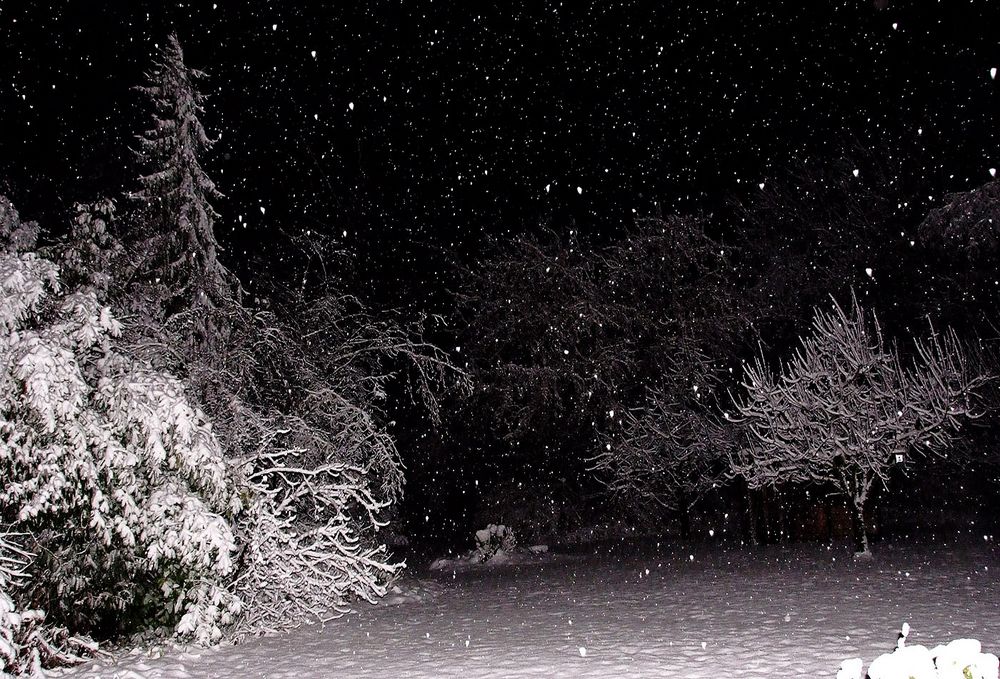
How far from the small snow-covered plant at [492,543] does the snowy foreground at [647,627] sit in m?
5.21

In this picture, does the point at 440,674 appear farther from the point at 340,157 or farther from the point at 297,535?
the point at 340,157

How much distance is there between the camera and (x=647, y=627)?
388 inches

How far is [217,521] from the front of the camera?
891 centimetres

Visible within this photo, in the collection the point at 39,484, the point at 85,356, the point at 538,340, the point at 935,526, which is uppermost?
the point at 538,340

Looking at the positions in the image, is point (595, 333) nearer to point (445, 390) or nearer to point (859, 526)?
point (445, 390)

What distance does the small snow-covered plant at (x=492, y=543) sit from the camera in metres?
20.9

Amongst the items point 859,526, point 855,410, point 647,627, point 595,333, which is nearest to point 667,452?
point 595,333

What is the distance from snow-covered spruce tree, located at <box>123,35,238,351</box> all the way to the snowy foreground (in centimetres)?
609

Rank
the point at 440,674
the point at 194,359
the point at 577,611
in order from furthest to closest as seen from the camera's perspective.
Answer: the point at 194,359 → the point at 577,611 → the point at 440,674

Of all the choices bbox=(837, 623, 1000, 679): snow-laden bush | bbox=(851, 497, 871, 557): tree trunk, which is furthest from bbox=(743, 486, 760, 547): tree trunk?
bbox=(837, 623, 1000, 679): snow-laden bush

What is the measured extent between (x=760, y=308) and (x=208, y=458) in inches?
679

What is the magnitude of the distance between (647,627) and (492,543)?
449 inches

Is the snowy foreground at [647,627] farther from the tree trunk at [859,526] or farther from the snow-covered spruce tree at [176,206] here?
the snow-covered spruce tree at [176,206]

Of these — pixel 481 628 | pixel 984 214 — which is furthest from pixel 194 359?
pixel 984 214
